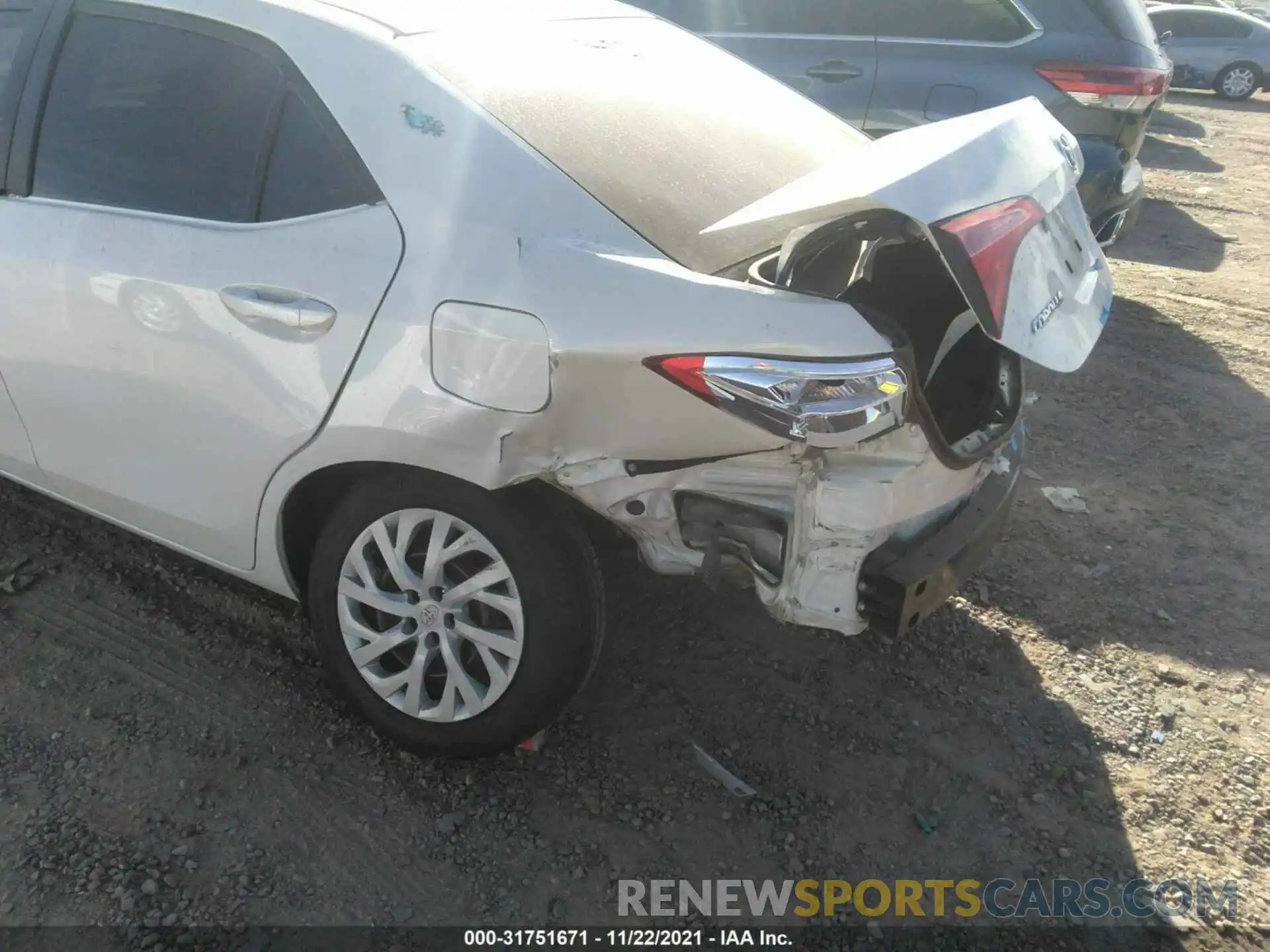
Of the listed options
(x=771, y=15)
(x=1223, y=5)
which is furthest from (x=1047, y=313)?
(x=1223, y=5)

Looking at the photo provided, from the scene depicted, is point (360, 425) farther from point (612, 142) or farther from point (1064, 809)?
point (1064, 809)

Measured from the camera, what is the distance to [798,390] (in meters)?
1.97

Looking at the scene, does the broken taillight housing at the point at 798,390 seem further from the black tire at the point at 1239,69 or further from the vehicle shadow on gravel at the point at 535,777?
the black tire at the point at 1239,69

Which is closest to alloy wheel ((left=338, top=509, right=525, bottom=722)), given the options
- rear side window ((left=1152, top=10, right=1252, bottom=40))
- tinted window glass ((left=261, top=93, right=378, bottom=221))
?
tinted window glass ((left=261, top=93, right=378, bottom=221))

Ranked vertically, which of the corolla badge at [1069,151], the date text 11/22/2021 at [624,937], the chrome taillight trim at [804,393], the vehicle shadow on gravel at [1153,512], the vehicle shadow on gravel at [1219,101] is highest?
the corolla badge at [1069,151]

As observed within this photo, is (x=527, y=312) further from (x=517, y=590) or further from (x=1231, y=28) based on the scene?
(x=1231, y=28)

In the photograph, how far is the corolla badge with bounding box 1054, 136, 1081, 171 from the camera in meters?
2.55

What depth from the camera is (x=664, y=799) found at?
2.50 metres

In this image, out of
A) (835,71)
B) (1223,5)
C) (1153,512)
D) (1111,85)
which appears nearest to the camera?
(1153,512)

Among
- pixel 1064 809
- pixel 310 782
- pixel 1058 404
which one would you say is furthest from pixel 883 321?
pixel 1058 404

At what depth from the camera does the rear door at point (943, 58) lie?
535 cm

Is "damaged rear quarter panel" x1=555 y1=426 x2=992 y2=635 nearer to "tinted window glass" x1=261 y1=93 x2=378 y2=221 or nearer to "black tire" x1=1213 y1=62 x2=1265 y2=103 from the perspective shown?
"tinted window glass" x1=261 y1=93 x2=378 y2=221

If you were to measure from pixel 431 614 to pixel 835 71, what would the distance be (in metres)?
4.57

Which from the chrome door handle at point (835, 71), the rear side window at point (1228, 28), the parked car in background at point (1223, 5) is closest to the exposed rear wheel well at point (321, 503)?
the chrome door handle at point (835, 71)
